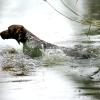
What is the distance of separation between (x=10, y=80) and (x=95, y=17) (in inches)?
237

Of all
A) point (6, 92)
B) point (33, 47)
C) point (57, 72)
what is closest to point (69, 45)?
point (33, 47)

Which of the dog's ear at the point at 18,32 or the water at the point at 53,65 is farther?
the dog's ear at the point at 18,32

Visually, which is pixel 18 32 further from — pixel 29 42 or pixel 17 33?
pixel 29 42

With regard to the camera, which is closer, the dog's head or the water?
the water

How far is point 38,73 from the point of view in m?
8.16

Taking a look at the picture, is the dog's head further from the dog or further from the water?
the water

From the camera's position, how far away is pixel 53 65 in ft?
28.8

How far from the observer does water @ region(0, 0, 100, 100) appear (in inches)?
273

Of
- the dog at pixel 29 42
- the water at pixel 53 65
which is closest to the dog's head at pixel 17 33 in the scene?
the dog at pixel 29 42

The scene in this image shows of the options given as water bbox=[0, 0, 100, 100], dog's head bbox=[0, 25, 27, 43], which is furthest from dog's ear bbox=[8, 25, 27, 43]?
water bbox=[0, 0, 100, 100]

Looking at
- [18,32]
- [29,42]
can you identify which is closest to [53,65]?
[29,42]

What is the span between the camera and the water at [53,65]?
694cm

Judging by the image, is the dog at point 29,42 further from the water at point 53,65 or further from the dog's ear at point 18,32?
the water at point 53,65

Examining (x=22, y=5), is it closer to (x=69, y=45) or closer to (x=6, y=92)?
(x=69, y=45)
